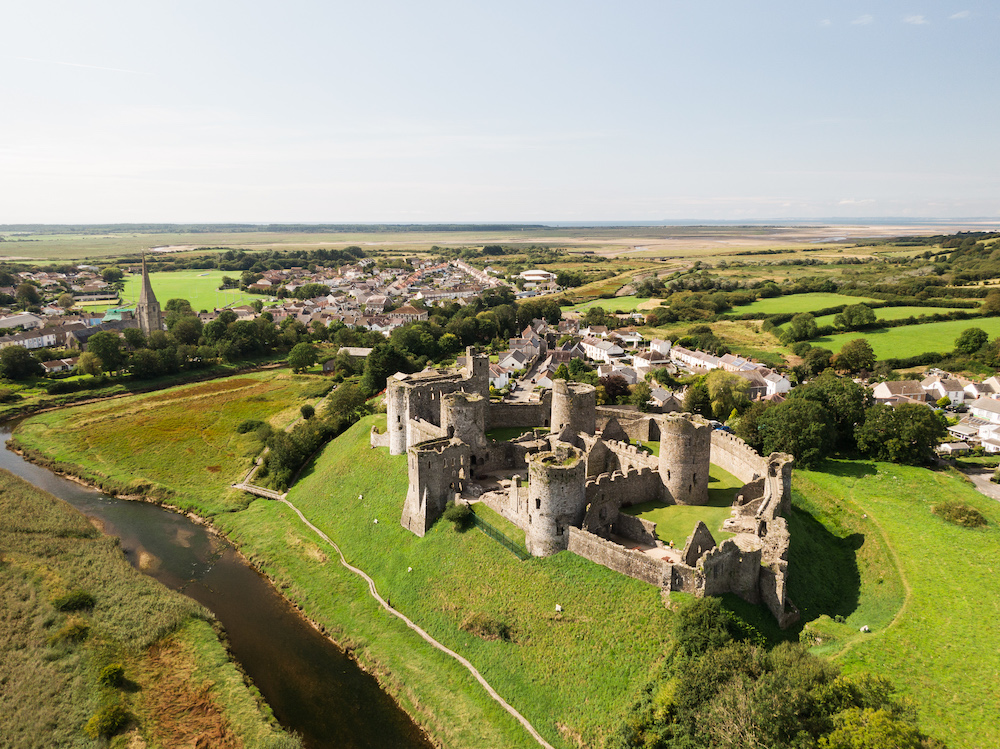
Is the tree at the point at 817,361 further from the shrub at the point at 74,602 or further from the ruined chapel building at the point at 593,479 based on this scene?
the shrub at the point at 74,602

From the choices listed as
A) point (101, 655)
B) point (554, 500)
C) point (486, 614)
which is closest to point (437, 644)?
point (486, 614)

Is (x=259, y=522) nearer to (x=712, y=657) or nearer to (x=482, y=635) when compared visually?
(x=482, y=635)

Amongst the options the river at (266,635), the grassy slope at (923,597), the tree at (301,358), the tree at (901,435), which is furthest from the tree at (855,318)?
the river at (266,635)

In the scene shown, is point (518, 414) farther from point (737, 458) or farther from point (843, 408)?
point (843, 408)

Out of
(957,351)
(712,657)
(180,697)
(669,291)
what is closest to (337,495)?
(180,697)

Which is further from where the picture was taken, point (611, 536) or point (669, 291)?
point (669, 291)

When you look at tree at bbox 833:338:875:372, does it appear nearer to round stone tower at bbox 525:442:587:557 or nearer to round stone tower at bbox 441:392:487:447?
round stone tower at bbox 441:392:487:447
